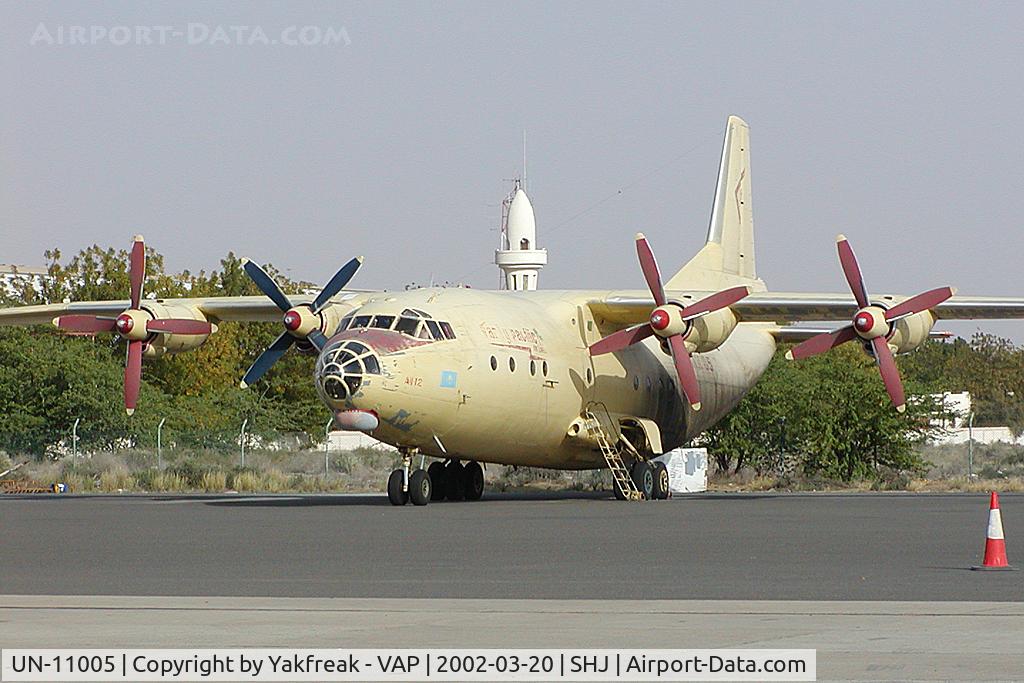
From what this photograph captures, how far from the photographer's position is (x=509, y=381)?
3131cm

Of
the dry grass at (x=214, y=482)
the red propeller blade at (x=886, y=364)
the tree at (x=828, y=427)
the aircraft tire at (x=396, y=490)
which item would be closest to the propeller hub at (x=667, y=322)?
the red propeller blade at (x=886, y=364)

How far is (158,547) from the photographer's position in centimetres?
1966

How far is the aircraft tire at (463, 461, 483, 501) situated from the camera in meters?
34.8

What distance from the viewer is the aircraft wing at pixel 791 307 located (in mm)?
34625

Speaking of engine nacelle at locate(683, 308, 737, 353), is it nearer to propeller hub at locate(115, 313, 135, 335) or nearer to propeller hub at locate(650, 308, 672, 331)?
propeller hub at locate(650, 308, 672, 331)

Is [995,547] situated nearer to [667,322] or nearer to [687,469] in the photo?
[667,322]

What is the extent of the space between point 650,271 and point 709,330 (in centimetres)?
169

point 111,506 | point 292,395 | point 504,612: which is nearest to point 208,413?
point 292,395

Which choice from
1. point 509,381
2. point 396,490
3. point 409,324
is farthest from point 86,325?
point 509,381

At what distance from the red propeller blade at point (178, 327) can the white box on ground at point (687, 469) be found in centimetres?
1468

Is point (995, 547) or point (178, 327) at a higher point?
point (178, 327)

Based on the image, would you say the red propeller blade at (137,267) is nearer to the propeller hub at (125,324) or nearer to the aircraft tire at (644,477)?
the propeller hub at (125,324)

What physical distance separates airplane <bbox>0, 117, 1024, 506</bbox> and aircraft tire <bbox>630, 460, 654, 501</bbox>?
0.03 meters

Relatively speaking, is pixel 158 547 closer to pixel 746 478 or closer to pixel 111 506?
pixel 111 506
